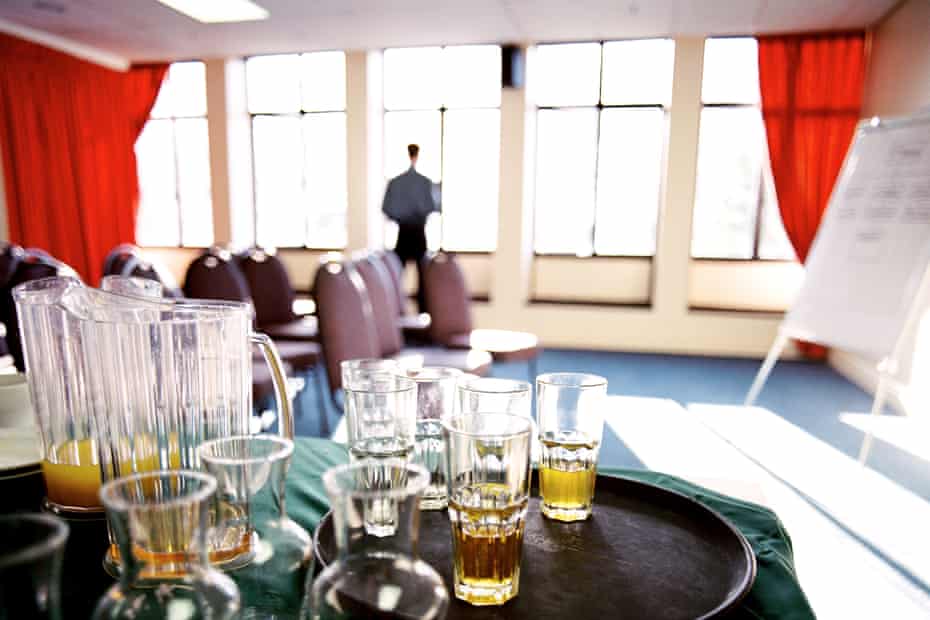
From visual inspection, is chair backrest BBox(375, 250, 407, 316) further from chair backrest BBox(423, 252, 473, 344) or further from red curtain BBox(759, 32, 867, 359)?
red curtain BBox(759, 32, 867, 359)

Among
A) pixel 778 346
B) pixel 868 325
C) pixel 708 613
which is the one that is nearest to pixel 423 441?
pixel 708 613

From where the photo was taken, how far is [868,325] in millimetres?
3068

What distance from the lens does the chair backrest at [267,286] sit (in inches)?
146

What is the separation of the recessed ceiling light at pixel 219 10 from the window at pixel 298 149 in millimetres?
1451

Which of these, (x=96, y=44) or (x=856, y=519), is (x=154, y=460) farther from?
(x=96, y=44)

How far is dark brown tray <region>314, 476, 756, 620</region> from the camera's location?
56 cm

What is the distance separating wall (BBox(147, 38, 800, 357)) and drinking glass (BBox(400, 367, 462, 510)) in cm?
526

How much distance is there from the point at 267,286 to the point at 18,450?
2930 mm

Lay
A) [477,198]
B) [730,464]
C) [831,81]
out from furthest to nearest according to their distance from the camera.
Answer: [477,198], [831,81], [730,464]

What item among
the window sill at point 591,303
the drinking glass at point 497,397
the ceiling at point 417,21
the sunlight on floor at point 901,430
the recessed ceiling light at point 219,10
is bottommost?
the sunlight on floor at point 901,430

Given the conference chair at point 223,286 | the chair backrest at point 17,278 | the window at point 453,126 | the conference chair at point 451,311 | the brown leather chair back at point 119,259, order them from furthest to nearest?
the window at point 453,126
the conference chair at point 451,311
the conference chair at point 223,286
the brown leather chair back at point 119,259
the chair backrest at point 17,278

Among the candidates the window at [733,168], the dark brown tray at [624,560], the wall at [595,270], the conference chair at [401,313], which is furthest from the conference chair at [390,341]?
the window at [733,168]

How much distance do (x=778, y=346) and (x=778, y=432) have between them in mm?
489

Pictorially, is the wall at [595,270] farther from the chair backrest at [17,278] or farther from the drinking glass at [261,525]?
the drinking glass at [261,525]
